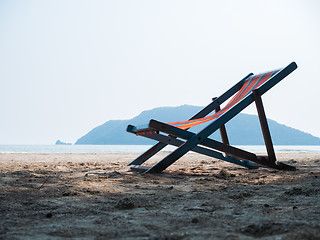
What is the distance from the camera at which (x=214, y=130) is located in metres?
4.46

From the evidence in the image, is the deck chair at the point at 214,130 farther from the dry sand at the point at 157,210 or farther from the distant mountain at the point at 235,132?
the distant mountain at the point at 235,132

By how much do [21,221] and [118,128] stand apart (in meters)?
128

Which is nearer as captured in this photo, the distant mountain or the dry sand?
the dry sand

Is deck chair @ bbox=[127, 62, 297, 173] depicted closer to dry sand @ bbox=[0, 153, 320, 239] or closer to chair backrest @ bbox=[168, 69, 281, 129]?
chair backrest @ bbox=[168, 69, 281, 129]

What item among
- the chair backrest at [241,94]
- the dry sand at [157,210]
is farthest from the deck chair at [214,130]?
the dry sand at [157,210]

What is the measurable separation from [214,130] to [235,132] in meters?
113

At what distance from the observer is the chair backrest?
16.5ft

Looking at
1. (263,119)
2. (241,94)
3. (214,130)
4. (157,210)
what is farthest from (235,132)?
(157,210)

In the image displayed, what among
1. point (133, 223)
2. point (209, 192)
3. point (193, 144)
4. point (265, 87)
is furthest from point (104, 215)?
point (265, 87)

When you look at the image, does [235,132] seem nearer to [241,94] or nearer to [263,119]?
[241,94]

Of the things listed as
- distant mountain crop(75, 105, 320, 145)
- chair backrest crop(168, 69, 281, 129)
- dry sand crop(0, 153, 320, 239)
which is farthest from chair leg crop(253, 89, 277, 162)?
distant mountain crop(75, 105, 320, 145)

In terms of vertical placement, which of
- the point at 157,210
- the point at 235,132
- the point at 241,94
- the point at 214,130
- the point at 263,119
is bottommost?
the point at 157,210

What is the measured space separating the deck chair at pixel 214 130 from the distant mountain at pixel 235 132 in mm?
97013

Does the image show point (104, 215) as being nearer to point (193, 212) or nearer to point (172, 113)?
point (193, 212)
